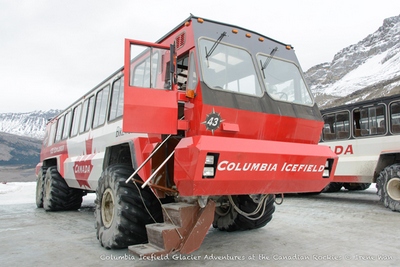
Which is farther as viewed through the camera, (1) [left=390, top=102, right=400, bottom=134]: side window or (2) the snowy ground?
(1) [left=390, top=102, right=400, bottom=134]: side window

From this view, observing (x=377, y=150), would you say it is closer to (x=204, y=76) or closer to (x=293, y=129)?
(x=293, y=129)

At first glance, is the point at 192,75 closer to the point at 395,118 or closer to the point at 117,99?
the point at 117,99

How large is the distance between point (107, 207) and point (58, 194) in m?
4.71

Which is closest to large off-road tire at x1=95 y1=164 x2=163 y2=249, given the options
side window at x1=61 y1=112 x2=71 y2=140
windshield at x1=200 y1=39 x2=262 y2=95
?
windshield at x1=200 y1=39 x2=262 y2=95

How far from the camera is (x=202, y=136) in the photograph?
378cm

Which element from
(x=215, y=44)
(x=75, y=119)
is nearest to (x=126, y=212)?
(x=215, y=44)

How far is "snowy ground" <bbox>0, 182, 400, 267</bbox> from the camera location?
4.36 meters

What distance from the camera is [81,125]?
841 centimetres

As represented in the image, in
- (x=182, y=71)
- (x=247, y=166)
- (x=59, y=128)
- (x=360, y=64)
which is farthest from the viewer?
(x=360, y=64)

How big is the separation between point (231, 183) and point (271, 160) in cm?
58

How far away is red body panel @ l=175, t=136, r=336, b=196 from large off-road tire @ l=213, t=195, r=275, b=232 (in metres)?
1.38

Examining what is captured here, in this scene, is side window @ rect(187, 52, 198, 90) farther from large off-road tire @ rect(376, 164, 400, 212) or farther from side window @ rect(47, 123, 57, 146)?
side window @ rect(47, 123, 57, 146)

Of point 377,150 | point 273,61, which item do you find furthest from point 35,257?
point 377,150

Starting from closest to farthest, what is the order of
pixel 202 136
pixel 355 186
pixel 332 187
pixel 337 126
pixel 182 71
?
pixel 202 136, pixel 182 71, pixel 337 126, pixel 332 187, pixel 355 186
